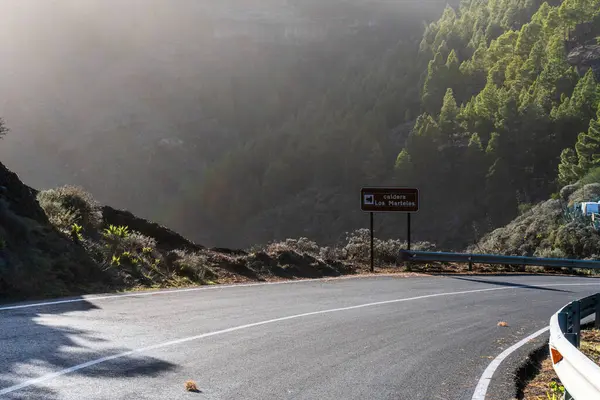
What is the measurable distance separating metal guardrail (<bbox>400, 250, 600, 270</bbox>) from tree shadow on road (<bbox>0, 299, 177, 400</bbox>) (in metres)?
15.5

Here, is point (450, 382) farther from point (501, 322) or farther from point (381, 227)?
point (381, 227)

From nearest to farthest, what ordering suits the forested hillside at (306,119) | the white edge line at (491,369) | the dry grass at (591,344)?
1. the white edge line at (491,369)
2. the dry grass at (591,344)
3. the forested hillside at (306,119)

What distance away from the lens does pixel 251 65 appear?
167 metres

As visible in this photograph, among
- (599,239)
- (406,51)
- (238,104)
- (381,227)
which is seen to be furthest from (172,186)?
(599,239)

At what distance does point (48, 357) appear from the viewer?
648cm

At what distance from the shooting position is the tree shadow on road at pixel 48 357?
561 cm

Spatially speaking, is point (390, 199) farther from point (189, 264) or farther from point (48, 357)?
point (48, 357)

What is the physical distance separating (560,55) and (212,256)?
88.8 meters

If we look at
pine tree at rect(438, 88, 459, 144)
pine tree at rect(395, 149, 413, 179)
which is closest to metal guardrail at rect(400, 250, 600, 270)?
pine tree at rect(395, 149, 413, 179)

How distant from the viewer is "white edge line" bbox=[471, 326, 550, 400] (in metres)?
6.38

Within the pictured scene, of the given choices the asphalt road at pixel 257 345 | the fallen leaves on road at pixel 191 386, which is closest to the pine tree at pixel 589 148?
the asphalt road at pixel 257 345

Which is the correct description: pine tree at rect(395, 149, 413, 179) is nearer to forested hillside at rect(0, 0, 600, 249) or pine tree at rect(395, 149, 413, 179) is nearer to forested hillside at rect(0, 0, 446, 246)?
forested hillside at rect(0, 0, 600, 249)

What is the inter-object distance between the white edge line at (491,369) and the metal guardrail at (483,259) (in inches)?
476

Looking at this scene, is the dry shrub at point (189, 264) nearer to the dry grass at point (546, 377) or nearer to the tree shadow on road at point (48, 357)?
the tree shadow on road at point (48, 357)
